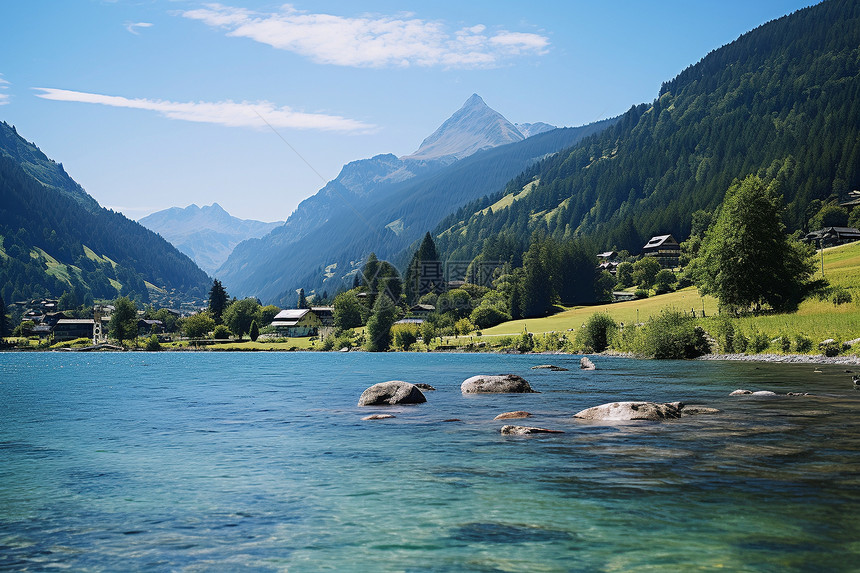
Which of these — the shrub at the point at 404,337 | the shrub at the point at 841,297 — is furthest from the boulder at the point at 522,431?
the shrub at the point at 404,337

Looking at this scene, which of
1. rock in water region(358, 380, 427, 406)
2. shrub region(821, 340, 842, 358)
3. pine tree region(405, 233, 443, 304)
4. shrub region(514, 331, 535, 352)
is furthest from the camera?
pine tree region(405, 233, 443, 304)

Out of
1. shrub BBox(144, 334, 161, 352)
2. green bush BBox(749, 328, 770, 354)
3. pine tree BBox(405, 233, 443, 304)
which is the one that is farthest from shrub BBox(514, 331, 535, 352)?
shrub BBox(144, 334, 161, 352)

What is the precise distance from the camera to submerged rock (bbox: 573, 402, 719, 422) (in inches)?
1096

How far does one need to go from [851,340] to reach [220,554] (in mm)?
66841

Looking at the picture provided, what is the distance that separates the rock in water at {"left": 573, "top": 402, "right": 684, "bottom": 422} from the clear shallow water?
0.99 metres

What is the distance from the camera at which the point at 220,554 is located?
1176 cm

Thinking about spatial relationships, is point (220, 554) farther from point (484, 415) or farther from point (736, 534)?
point (484, 415)

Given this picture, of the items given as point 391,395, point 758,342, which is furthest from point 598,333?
point 391,395

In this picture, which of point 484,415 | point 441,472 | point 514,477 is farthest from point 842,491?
point 484,415

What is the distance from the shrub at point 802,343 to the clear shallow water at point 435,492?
37.6m

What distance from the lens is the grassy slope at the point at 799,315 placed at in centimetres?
6688

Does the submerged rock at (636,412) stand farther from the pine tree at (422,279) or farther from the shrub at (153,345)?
the shrub at (153,345)

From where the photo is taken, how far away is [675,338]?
259 feet

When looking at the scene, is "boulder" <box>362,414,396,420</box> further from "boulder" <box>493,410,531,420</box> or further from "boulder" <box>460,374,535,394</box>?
"boulder" <box>460,374,535,394</box>
